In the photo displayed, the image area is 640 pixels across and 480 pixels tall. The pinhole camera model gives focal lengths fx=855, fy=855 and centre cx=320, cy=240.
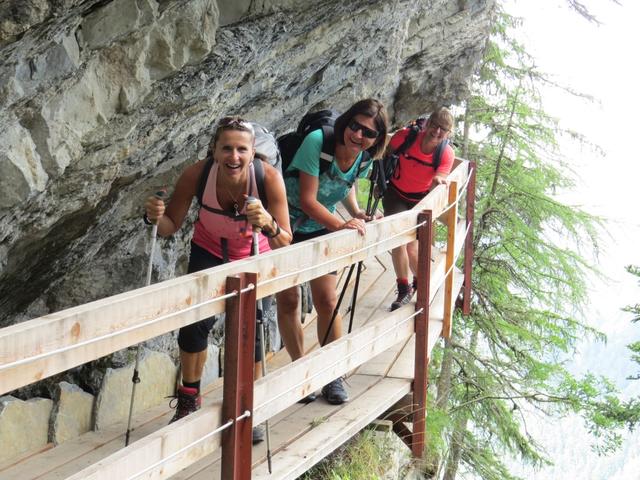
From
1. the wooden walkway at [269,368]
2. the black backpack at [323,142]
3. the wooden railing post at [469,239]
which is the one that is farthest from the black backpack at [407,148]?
the wooden railing post at [469,239]

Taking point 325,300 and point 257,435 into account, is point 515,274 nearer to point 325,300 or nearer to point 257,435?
point 325,300

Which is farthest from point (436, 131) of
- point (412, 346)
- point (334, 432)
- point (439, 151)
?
point (334, 432)

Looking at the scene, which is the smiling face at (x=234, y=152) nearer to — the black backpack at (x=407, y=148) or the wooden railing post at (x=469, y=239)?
the black backpack at (x=407, y=148)

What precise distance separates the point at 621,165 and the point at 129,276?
499ft

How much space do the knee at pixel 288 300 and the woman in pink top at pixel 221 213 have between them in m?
0.49

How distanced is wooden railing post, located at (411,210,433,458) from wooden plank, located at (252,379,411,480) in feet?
0.37

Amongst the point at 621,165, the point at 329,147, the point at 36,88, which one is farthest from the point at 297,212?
the point at 621,165

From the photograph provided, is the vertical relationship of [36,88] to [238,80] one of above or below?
above

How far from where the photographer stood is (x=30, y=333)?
2.40 metres

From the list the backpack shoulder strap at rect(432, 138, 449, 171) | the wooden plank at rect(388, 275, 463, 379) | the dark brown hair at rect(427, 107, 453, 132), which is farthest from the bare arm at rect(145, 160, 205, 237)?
the backpack shoulder strap at rect(432, 138, 449, 171)

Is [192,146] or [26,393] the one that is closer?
[26,393]

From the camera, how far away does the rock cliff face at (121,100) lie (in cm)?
450

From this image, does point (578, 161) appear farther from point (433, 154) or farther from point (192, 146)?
point (192, 146)

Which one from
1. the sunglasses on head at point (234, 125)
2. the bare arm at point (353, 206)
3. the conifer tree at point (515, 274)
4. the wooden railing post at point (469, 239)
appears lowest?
the conifer tree at point (515, 274)
